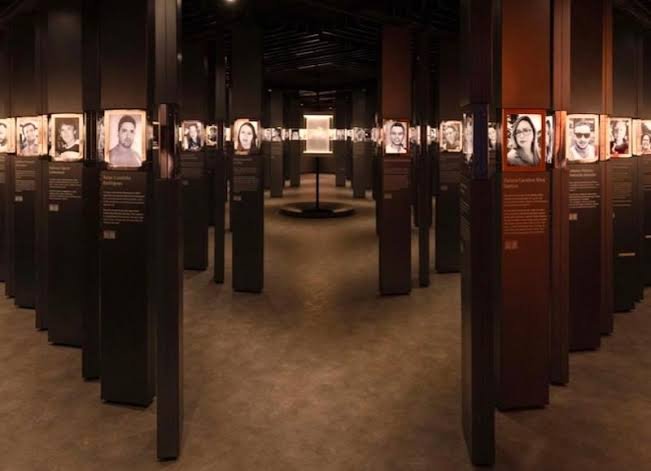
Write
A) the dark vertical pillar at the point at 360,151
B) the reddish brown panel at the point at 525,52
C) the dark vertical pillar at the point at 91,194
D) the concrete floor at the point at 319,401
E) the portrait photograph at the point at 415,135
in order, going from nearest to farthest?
the concrete floor at the point at 319,401
the reddish brown panel at the point at 525,52
the dark vertical pillar at the point at 91,194
the portrait photograph at the point at 415,135
the dark vertical pillar at the point at 360,151

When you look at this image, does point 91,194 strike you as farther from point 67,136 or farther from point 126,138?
point 67,136

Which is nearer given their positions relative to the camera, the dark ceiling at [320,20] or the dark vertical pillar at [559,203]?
the dark vertical pillar at [559,203]

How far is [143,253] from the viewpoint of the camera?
4832 mm

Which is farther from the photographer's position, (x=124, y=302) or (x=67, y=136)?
(x=67, y=136)

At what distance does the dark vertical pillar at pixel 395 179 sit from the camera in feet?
28.6

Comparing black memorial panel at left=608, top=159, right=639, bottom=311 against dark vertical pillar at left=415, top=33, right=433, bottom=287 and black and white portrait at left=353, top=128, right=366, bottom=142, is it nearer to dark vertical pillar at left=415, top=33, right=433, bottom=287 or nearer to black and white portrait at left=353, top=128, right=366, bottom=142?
dark vertical pillar at left=415, top=33, right=433, bottom=287

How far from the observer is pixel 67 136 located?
6.17 meters

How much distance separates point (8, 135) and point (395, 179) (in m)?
5.74

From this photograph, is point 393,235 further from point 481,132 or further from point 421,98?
point 481,132

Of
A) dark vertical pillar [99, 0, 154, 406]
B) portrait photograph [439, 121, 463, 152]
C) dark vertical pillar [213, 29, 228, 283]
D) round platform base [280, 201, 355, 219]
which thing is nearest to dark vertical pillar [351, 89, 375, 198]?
round platform base [280, 201, 355, 219]

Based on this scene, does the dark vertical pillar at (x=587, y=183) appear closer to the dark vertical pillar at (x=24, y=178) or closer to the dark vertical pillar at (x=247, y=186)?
the dark vertical pillar at (x=247, y=186)

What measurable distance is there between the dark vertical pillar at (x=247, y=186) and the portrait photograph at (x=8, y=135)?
124 inches

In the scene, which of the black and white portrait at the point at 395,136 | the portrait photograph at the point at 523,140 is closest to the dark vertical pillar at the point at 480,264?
the portrait photograph at the point at 523,140

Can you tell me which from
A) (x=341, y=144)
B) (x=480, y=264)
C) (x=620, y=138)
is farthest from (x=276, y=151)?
(x=480, y=264)
